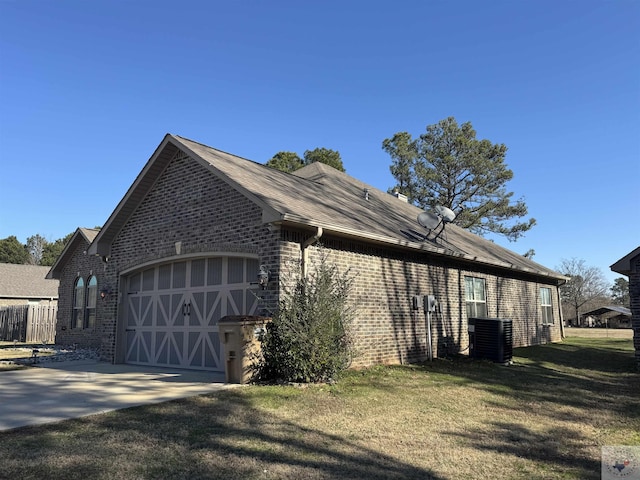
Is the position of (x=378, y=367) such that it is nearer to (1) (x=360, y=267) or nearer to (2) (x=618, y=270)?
(1) (x=360, y=267)

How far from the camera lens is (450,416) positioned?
6945mm

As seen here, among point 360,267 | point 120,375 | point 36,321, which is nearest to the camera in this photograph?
point 120,375

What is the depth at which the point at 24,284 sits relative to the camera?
34.3 m

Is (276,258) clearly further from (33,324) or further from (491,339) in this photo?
(33,324)

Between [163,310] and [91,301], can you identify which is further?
[91,301]

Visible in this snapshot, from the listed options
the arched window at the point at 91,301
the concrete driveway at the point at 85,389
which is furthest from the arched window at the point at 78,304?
the concrete driveway at the point at 85,389

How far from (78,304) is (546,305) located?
70.4 ft

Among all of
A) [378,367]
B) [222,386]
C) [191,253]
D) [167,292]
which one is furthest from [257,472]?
[167,292]

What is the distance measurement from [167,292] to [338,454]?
8.49 metres

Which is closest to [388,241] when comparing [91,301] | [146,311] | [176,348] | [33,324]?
[176,348]

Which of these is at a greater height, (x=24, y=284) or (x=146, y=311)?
(x=24, y=284)

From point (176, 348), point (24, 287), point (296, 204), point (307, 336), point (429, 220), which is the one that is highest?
point (429, 220)

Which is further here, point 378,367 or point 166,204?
point 166,204

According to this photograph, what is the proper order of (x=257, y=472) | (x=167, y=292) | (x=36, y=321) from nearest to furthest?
1. (x=257, y=472)
2. (x=167, y=292)
3. (x=36, y=321)
